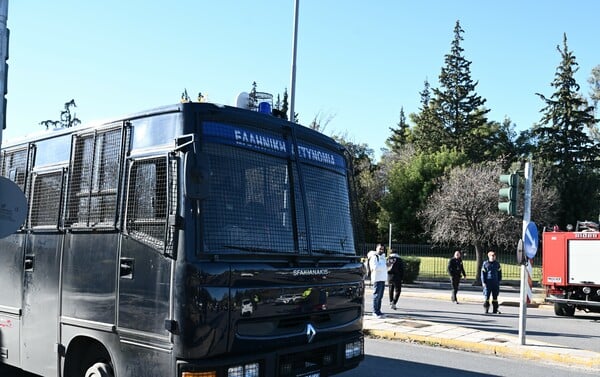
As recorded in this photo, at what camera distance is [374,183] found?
5481cm

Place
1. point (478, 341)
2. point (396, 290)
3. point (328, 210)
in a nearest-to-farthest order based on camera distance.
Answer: point (328, 210) < point (478, 341) < point (396, 290)

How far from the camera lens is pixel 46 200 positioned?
621cm

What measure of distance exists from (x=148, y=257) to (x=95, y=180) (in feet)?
4.14

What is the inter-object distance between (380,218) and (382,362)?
43266 millimetres

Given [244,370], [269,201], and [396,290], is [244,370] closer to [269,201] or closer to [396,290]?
[269,201]

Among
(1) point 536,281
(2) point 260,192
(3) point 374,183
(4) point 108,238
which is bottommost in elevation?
(1) point 536,281

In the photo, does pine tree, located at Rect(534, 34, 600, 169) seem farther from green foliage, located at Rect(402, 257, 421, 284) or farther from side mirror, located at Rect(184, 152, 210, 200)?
side mirror, located at Rect(184, 152, 210, 200)

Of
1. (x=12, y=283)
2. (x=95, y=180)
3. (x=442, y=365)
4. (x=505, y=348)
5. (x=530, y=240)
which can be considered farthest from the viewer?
(x=530, y=240)

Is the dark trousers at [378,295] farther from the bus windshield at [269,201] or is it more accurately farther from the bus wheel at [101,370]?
the bus wheel at [101,370]

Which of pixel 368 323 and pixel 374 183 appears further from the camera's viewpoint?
pixel 374 183

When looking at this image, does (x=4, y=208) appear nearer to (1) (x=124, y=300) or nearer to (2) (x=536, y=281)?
(1) (x=124, y=300)

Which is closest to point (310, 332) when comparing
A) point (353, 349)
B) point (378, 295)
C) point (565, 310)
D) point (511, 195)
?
point (353, 349)

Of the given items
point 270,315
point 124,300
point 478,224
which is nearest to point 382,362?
point 270,315

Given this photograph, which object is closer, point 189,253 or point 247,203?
point 189,253
